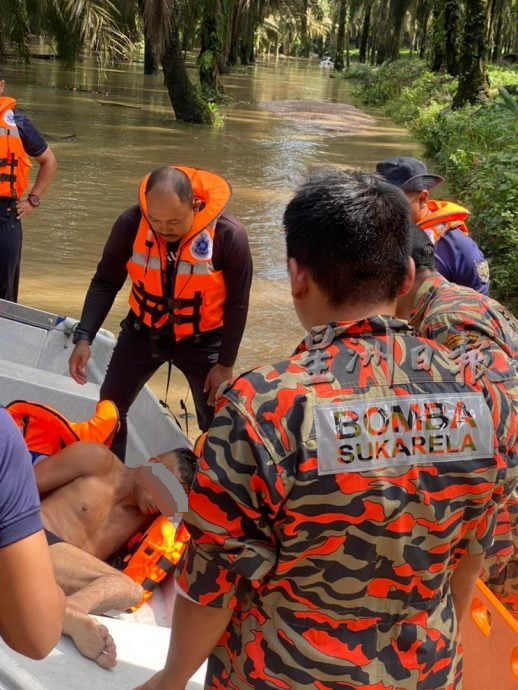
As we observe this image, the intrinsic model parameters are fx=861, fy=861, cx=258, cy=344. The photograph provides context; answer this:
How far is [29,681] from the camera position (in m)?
2.01

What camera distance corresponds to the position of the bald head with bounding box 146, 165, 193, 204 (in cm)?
333

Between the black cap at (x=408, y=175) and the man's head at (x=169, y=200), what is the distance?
758mm

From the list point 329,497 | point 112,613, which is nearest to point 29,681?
point 112,613

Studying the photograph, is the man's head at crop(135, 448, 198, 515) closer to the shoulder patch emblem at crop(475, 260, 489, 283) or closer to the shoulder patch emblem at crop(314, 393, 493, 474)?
the shoulder patch emblem at crop(475, 260, 489, 283)

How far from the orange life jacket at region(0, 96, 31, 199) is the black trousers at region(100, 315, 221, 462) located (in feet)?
5.02

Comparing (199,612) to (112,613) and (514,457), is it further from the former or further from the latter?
(112,613)

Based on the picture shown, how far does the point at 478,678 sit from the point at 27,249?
6.72 m

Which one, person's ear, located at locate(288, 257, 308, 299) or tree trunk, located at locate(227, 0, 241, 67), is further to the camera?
tree trunk, located at locate(227, 0, 241, 67)

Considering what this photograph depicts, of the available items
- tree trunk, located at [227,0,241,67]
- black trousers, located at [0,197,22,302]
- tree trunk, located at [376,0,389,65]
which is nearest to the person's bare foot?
black trousers, located at [0,197,22,302]

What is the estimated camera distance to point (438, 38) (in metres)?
23.3

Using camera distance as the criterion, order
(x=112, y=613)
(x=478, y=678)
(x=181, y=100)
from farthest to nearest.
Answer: (x=181, y=100), (x=112, y=613), (x=478, y=678)


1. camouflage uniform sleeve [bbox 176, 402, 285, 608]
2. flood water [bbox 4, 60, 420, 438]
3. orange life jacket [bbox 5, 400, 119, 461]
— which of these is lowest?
flood water [bbox 4, 60, 420, 438]

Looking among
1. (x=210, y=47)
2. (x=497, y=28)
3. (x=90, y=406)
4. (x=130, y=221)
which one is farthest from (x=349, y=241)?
(x=497, y=28)

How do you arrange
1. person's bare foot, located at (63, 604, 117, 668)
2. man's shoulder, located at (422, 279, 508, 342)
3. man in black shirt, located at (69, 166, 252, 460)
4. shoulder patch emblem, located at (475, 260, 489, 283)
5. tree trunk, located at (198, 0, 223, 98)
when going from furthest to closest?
tree trunk, located at (198, 0, 223, 98) < man in black shirt, located at (69, 166, 252, 460) < shoulder patch emblem, located at (475, 260, 489, 283) < person's bare foot, located at (63, 604, 117, 668) < man's shoulder, located at (422, 279, 508, 342)
